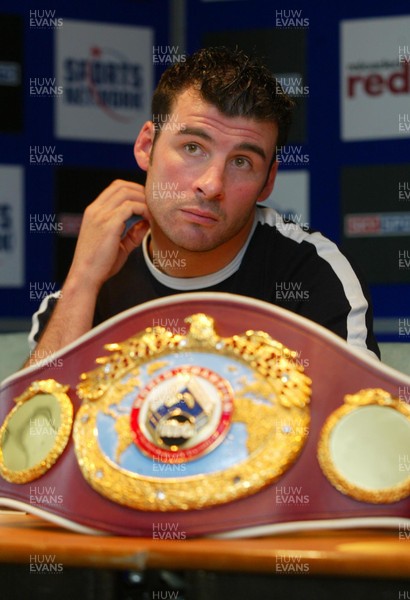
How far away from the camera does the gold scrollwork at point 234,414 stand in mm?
999

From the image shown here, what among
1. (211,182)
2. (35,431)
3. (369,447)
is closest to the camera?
(369,447)

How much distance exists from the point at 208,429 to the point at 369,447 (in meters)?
0.16

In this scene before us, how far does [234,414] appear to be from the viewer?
40.6 inches

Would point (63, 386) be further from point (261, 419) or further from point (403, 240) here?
point (403, 240)

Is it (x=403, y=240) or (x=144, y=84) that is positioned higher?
(x=144, y=84)

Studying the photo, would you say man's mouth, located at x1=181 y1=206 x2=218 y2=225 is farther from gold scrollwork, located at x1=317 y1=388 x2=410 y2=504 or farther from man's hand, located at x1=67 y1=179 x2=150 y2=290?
gold scrollwork, located at x1=317 y1=388 x2=410 y2=504

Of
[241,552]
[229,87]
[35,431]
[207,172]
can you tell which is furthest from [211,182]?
[241,552]

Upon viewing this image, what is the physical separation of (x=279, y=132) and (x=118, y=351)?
0.66 metres

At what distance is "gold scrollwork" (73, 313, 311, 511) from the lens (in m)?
1.00

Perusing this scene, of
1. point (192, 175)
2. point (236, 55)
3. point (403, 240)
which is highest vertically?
point (236, 55)

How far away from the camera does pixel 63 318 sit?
158 centimetres

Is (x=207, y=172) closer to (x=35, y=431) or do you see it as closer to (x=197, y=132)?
(x=197, y=132)

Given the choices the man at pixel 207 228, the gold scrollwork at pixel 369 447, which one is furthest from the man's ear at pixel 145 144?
the gold scrollwork at pixel 369 447

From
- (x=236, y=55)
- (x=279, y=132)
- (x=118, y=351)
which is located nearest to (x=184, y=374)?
(x=118, y=351)
